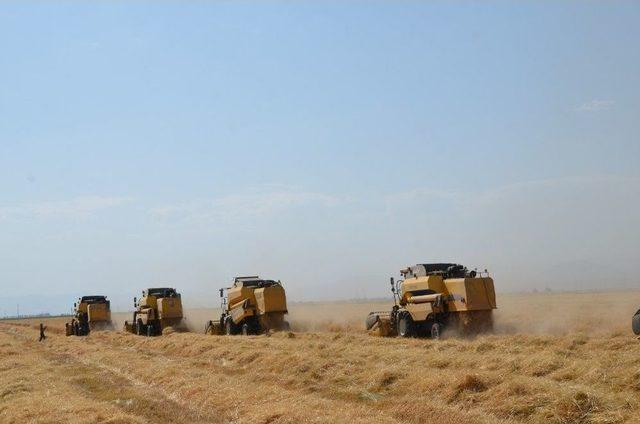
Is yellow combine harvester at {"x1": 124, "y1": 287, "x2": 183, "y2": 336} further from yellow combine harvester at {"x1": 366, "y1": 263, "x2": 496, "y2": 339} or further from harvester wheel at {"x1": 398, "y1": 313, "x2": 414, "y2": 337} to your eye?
harvester wheel at {"x1": 398, "y1": 313, "x2": 414, "y2": 337}

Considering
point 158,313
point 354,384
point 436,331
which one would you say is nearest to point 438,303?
point 436,331

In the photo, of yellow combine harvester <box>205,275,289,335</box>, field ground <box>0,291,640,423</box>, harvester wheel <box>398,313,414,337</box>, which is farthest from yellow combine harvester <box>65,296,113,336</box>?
harvester wheel <box>398,313,414,337</box>

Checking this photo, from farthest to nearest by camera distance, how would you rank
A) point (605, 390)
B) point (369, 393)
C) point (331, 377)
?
point (331, 377) < point (369, 393) < point (605, 390)

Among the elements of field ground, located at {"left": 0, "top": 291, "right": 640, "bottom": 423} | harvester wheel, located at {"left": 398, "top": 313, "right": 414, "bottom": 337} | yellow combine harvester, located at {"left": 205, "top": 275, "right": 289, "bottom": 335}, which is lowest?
field ground, located at {"left": 0, "top": 291, "right": 640, "bottom": 423}

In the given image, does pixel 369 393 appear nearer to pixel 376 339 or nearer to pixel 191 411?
pixel 191 411

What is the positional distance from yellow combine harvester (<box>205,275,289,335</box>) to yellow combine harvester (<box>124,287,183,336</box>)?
236 inches

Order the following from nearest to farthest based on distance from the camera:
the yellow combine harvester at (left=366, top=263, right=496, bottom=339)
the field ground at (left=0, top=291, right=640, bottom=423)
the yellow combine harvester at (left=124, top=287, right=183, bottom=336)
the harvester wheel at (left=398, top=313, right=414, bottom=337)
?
the field ground at (left=0, top=291, right=640, bottom=423) < the yellow combine harvester at (left=366, top=263, right=496, bottom=339) < the harvester wheel at (left=398, top=313, right=414, bottom=337) < the yellow combine harvester at (left=124, top=287, right=183, bottom=336)

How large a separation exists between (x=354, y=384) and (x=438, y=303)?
428 inches

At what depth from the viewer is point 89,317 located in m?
51.3

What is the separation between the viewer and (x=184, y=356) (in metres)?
26.3

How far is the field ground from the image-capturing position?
12.4 meters

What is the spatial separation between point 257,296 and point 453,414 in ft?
76.4

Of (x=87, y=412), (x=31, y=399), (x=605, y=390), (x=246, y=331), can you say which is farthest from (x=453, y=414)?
(x=246, y=331)

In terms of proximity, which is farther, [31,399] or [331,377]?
[331,377]
